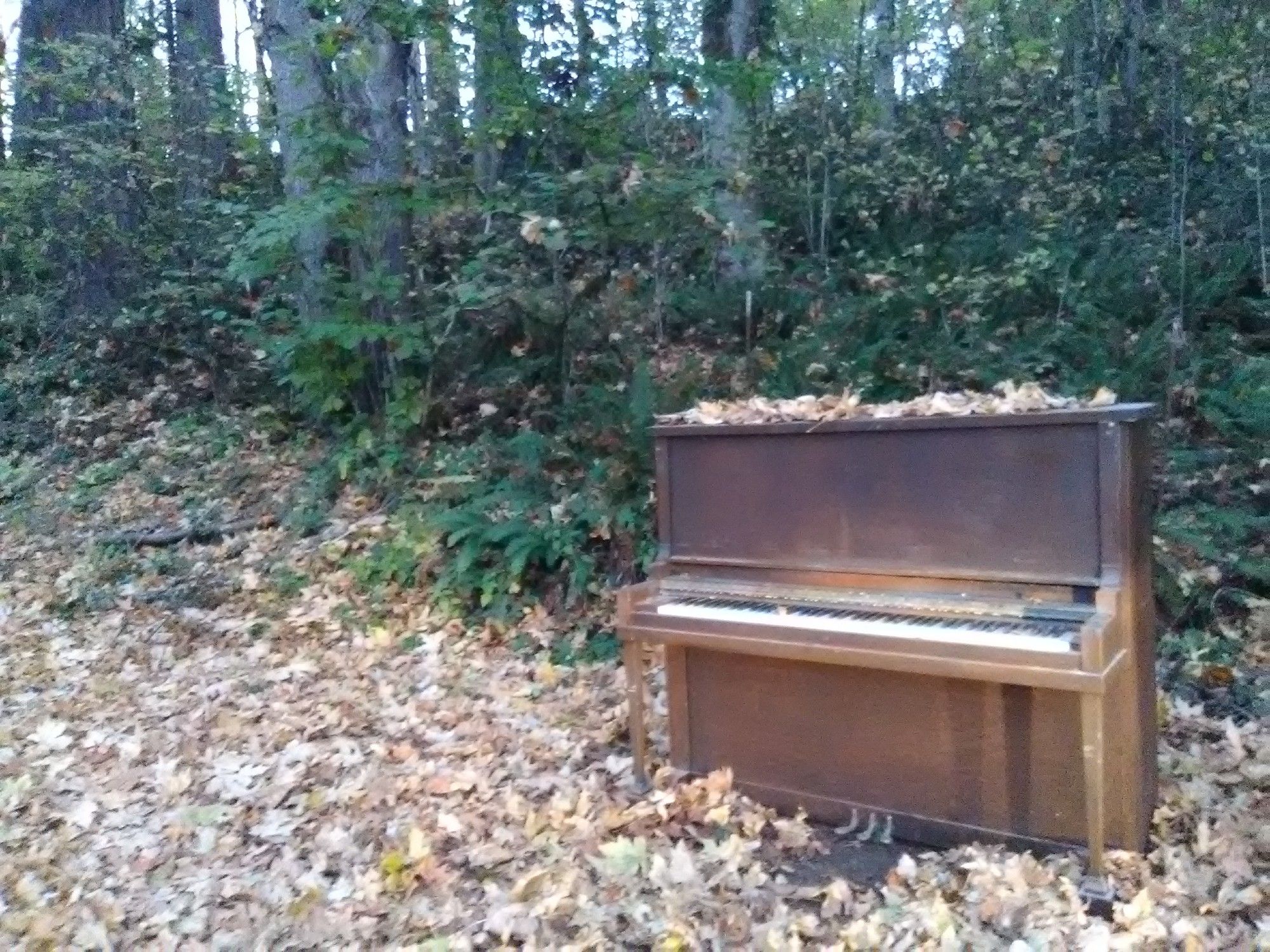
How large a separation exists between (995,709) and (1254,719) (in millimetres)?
1719

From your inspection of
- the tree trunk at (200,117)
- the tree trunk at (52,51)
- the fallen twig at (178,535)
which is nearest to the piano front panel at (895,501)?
the fallen twig at (178,535)

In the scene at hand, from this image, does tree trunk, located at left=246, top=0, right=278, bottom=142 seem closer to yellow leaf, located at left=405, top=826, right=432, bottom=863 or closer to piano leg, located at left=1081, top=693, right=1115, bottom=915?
yellow leaf, located at left=405, top=826, right=432, bottom=863

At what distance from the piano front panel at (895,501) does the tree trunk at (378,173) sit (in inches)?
175

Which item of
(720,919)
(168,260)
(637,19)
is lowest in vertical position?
(720,919)

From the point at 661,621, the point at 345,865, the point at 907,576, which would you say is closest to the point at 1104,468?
the point at 907,576

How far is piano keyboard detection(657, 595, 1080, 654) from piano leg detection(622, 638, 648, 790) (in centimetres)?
29

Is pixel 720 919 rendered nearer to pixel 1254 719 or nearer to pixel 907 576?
pixel 907 576

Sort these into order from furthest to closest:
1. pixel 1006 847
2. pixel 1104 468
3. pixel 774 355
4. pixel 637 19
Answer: pixel 637 19 → pixel 774 355 → pixel 1006 847 → pixel 1104 468

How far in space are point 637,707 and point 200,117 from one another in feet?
36.0

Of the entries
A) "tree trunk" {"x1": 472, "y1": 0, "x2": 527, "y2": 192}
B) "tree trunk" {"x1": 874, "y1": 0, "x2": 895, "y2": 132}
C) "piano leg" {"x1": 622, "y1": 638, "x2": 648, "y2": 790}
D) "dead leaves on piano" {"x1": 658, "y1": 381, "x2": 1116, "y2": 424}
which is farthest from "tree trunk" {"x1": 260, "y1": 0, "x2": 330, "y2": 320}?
"tree trunk" {"x1": 874, "y1": 0, "x2": 895, "y2": 132}

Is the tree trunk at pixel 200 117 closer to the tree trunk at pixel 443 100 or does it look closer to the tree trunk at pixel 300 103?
the tree trunk at pixel 300 103

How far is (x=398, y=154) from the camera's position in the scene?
8.64 m

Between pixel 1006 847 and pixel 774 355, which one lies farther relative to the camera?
pixel 774 355

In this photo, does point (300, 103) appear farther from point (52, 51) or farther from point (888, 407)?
point (888, 407)
